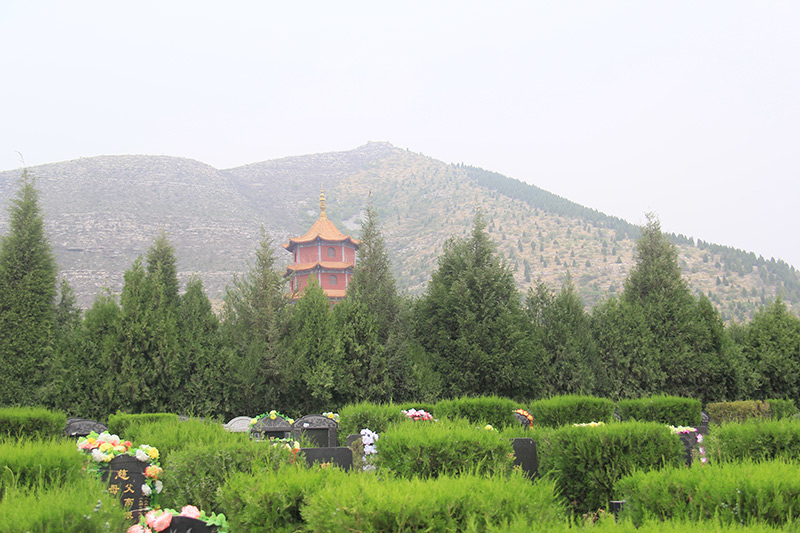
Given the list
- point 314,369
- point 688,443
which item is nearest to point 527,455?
point 688,443

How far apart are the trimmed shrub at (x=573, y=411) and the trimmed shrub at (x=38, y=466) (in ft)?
31.7

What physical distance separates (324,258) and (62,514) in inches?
1523

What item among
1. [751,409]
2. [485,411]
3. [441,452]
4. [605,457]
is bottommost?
[751,409]

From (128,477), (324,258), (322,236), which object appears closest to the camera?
(128,477)

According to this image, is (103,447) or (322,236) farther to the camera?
(322,236)

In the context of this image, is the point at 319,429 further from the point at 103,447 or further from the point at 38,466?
the point at 38,466

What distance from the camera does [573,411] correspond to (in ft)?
41.0

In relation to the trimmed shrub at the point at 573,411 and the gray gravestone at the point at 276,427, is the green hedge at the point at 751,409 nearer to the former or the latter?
the trimmed shrub at the point at 573,411

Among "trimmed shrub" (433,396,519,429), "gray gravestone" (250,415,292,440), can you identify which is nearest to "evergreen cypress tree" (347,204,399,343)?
"gray gravestone" (250,415,292,440)

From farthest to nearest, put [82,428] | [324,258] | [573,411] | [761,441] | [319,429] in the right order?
[324,258] → [82,428] → [319,429] → [573,411] → [761,441]

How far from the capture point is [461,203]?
4033 inches

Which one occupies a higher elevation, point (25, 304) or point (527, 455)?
point (25, 304)

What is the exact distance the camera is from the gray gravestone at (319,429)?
43.7 feet

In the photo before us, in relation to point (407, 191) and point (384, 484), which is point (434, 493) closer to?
point (384, 484)
